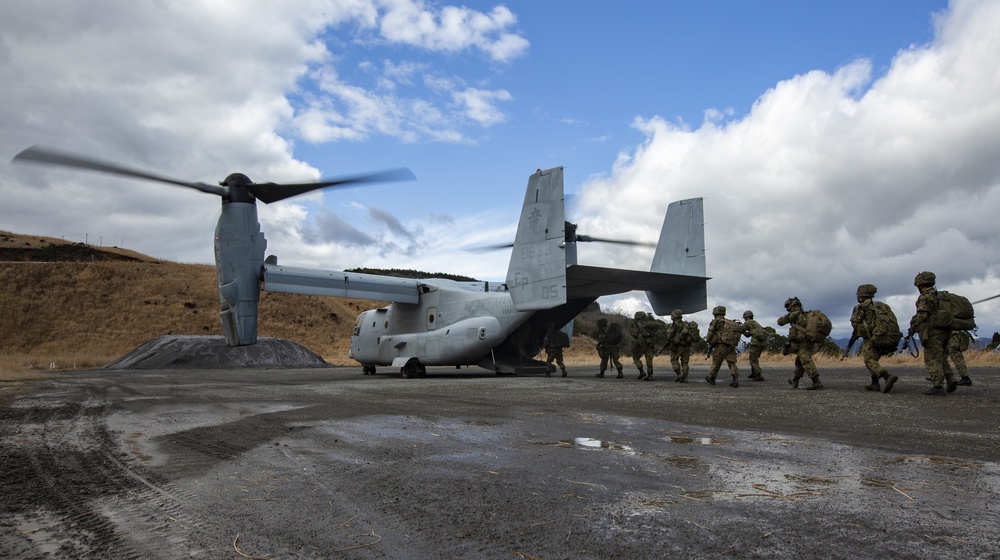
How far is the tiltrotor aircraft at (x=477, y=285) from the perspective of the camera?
52.5 feet

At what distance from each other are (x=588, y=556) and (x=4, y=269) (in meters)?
61.1

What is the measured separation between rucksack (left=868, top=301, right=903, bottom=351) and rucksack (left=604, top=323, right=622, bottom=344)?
7.76 m

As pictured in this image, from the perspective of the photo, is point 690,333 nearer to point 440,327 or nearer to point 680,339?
point 680,339

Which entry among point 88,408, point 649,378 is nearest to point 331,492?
point 88,408

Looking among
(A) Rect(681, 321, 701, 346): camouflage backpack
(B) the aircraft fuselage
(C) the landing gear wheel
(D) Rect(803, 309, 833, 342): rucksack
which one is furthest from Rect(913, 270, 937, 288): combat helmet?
(C) the landing gear wheel

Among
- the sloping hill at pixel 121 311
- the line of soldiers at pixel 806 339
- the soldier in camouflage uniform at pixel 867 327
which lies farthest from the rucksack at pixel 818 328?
the sloping hill at pixel 121 311

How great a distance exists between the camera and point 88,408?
911 cm

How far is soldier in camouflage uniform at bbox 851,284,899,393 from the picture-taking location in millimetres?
9945

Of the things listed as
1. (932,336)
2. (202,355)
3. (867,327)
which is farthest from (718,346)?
(202,355)

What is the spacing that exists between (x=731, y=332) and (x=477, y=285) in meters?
10.7

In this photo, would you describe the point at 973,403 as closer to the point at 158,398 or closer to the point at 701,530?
the point at 701,530

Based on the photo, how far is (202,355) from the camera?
3281 centimetres

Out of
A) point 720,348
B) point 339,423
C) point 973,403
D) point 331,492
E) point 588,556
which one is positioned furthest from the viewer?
point 720,348

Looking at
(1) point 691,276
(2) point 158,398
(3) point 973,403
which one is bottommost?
(2) point 158,398
